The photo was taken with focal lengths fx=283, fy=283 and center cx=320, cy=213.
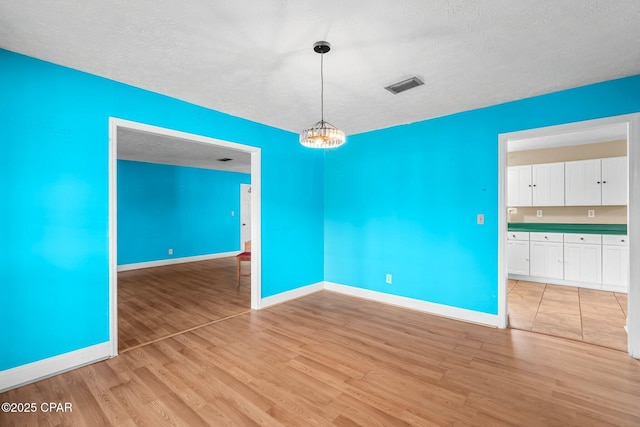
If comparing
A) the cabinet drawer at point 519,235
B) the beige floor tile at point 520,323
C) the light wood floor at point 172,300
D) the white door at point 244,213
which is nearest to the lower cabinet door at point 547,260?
the cabinet drawer at point 519,235

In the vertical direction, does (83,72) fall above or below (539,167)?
above

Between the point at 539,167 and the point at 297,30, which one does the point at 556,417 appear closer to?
the point at 297,30

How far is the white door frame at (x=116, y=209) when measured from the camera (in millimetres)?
2602

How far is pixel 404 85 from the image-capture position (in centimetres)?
272

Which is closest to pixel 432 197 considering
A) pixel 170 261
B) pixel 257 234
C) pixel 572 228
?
pixel 257 234

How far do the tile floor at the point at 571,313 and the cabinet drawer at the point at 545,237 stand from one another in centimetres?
Result: 80

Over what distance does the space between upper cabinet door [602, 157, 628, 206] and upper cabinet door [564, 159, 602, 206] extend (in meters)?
0.07

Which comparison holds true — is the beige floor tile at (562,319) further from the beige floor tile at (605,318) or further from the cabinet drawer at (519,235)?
the cabinet drawer at (519,235)

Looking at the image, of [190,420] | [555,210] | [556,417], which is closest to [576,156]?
[555,210]

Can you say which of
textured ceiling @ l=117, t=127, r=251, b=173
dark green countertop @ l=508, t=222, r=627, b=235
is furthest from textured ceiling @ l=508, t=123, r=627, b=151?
textured ceiling @ l=117, t=127, r=251, b=173

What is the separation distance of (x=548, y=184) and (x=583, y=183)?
48 centimetres

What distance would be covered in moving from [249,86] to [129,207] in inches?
211

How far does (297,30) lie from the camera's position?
6.20 feet

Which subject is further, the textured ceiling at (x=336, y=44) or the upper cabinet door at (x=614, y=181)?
the upper cabinet door at (x=614, y=181)
